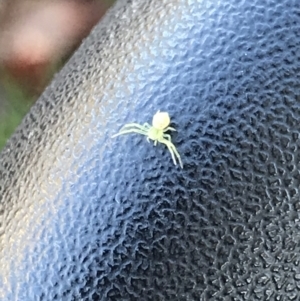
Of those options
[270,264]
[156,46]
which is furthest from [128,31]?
[270,264]

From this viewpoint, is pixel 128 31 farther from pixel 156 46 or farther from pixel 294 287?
pixel 294 287

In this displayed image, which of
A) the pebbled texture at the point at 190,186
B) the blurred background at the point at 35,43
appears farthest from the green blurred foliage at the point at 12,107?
the pebbled texture at the point at 190,186

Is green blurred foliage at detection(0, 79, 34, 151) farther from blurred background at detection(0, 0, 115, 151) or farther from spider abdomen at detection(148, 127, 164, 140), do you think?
spider abdomen at detection(148, 127, 164, 140)

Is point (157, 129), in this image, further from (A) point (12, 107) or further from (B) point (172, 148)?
(A) point (12, 107)

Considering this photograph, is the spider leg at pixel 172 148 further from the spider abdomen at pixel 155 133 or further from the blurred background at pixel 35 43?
the blurred background at pixel 35 43

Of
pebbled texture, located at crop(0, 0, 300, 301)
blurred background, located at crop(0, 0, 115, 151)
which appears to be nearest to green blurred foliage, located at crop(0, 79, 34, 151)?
blurred background, located at crop(0, 0, 115, 151)

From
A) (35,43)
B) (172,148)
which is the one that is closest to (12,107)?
(35,43)

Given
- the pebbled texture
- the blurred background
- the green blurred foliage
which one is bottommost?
the pebbled texture
